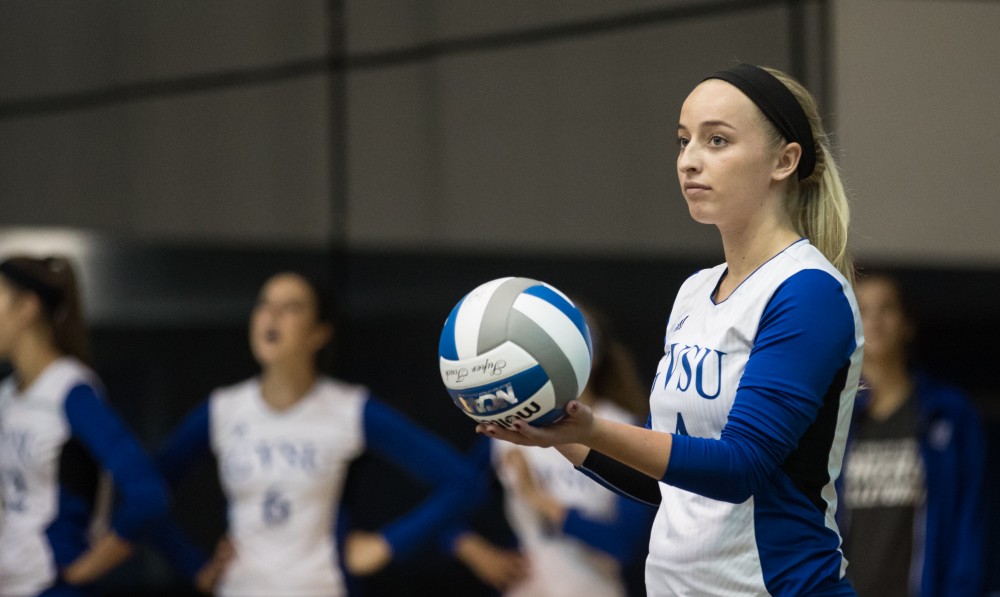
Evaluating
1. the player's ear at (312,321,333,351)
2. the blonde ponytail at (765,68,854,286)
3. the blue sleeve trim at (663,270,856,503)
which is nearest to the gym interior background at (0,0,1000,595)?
the player's ear at (312,321,333,351)

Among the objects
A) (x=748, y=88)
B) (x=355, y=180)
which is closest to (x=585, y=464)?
(x=748, y=88)

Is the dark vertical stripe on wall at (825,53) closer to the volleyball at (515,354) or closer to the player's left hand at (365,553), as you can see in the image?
the player's left hand at (365,553)

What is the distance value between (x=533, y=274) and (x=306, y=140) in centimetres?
122

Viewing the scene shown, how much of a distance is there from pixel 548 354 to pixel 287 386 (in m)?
2.94

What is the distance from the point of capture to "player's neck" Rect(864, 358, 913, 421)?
5102mm

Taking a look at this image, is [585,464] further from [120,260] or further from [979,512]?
[120,260]

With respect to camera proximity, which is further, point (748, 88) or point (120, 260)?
point (120, 260)

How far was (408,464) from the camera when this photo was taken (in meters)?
4.84

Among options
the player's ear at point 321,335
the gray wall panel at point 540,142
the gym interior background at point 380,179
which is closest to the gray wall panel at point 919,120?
the gym interior background at point 380,179

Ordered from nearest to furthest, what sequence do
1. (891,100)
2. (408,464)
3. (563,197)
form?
1. (408,464)
2. (891,100)
3. (563,197)

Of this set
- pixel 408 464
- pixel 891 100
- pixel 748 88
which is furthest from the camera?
pixel 891 100

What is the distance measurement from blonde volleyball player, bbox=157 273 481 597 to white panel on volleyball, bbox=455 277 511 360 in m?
2.61

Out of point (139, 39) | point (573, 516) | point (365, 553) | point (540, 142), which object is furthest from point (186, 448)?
point (139, 39)

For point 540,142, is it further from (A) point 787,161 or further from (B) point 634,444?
(B) point 634,444
